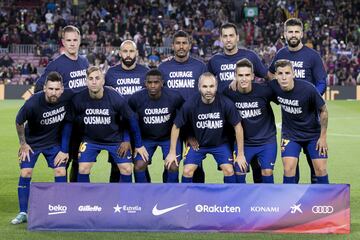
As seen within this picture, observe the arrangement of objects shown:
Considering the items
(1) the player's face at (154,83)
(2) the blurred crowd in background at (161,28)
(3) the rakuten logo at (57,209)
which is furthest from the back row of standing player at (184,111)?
(2) the blurred crowd in background at (161,28)

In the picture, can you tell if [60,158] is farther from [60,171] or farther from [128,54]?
[128,54]

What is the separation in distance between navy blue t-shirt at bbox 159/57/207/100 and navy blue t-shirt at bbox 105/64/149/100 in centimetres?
31

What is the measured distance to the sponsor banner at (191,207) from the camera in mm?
9898

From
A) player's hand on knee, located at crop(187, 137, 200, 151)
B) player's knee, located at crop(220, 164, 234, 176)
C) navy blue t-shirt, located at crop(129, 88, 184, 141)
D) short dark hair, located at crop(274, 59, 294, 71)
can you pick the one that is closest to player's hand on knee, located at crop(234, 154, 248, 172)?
player's knee, located at crop(220, 164, 234, 176)

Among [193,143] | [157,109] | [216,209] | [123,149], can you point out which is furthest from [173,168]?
[216,209]

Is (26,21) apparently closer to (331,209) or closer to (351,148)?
(351,148)

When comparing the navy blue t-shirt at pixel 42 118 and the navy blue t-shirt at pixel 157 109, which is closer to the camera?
the navy blue t-shirt at pixel 42 118

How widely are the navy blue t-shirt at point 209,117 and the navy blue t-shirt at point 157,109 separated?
0.38 m

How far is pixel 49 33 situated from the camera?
38.6m

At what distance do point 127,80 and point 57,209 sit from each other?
227 cm

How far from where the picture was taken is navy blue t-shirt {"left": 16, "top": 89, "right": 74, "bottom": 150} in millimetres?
10656

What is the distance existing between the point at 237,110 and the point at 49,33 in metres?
28.5

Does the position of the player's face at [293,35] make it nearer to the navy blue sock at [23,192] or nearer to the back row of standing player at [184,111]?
the back row of standing player at [184,111]

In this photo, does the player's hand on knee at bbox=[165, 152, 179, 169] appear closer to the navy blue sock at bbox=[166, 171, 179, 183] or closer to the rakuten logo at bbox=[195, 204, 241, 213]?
the navy blue sock at bbox=[166, 171, 179, 183]
